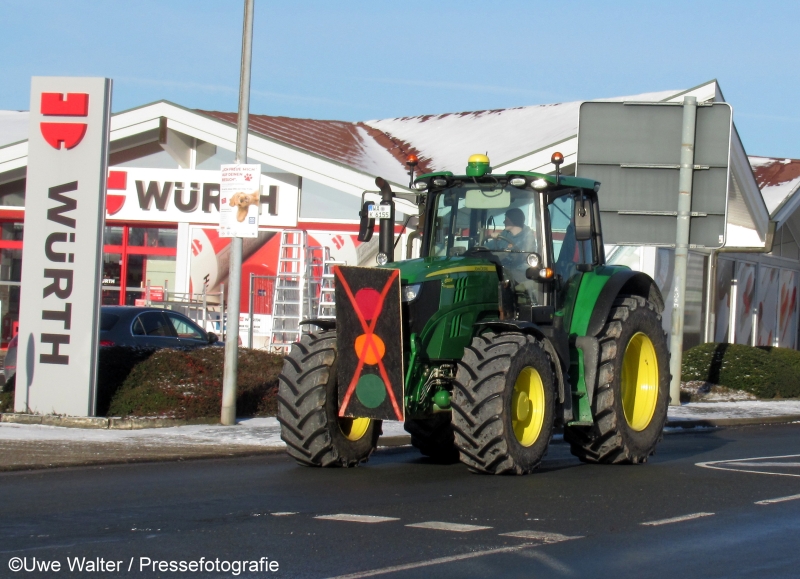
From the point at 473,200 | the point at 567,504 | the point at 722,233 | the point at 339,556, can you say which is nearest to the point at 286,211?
the point at 722,233

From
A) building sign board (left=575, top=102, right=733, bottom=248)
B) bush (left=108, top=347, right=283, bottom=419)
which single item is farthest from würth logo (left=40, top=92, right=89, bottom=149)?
building sign board (left=575, top=102, right=733, bottom=248)

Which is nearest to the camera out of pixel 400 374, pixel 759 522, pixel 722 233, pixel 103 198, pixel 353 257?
pixel 759 522

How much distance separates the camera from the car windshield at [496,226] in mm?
11008

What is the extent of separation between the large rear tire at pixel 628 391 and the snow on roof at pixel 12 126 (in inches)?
724

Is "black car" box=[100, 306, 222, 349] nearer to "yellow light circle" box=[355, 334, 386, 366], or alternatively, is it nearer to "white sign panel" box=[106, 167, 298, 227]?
"white sign panel" box=[106, 167, 298, 227]

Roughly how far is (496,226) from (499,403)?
7.07 feet

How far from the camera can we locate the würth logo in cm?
1383

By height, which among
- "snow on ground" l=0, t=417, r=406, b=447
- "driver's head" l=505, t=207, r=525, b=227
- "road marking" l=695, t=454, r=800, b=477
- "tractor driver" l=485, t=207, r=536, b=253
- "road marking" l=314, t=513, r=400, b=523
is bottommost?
"snow on ground" l=0, t=417, r=406, b=447

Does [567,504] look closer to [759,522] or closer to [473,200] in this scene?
[759,522]

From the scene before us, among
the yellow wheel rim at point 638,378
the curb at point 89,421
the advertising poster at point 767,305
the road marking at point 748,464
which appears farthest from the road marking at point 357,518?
the advertising poster at point 767,305

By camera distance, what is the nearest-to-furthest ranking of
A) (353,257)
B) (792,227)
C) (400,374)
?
1. (400,374)
2. (353,257)
3. (792,227)

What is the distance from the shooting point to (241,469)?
10.6 meters

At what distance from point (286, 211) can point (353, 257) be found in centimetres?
170

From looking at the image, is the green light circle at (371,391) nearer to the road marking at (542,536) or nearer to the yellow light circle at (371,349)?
the yellow light circle at (371,349)
